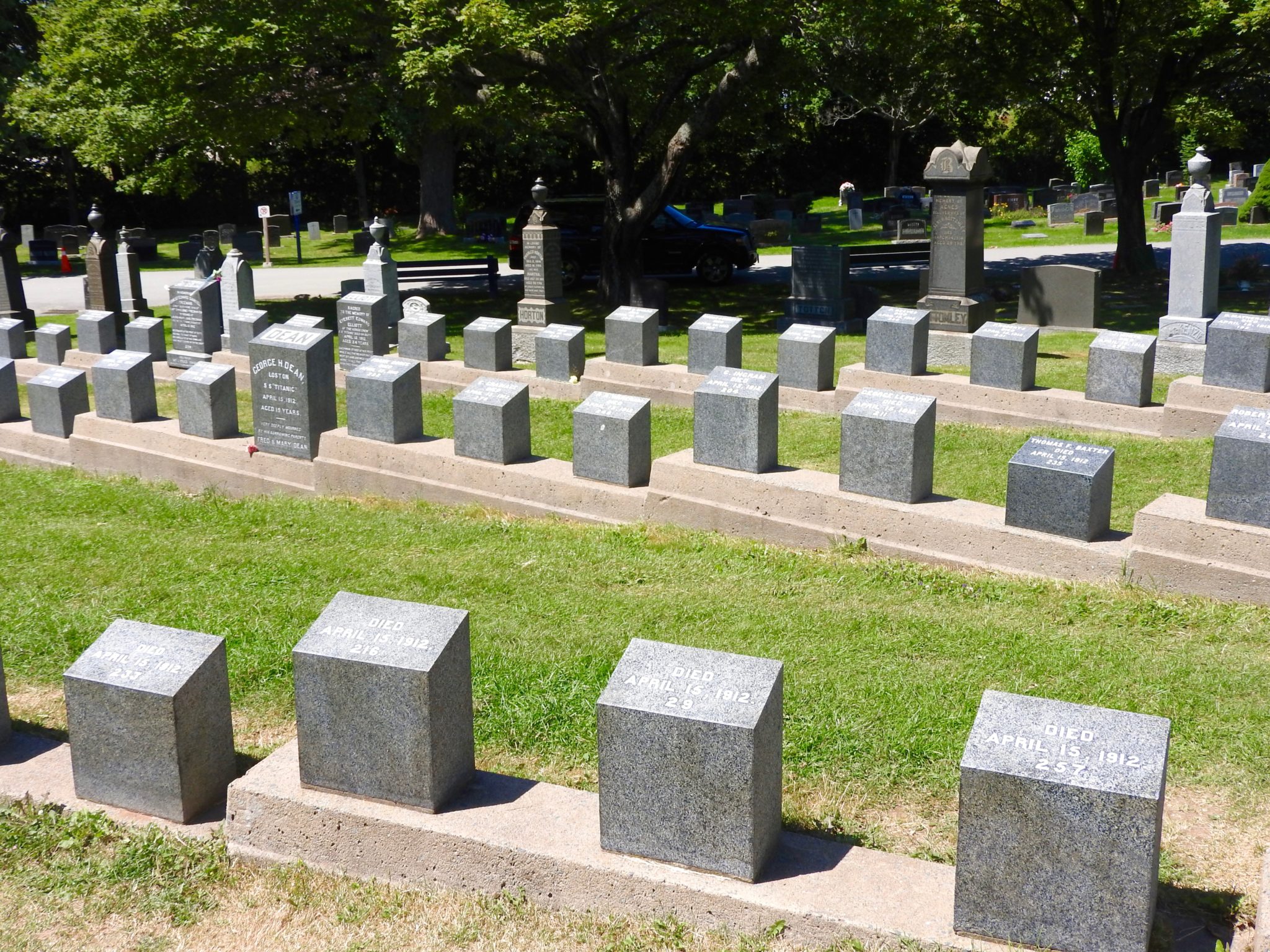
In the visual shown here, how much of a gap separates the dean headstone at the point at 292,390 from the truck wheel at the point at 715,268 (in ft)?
51.8

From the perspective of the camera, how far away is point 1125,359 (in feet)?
40.5

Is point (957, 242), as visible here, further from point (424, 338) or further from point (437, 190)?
point (437, 190)

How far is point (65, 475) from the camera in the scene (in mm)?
12172

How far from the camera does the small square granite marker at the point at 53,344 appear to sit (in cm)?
1742

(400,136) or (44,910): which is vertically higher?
(400,136)

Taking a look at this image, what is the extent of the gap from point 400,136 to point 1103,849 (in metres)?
34.0

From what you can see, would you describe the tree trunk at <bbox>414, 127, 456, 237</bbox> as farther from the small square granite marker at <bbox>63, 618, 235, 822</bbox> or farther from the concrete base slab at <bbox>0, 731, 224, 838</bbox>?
the small square granite marker at <bbox>63, 618, 235, 822</bbox>

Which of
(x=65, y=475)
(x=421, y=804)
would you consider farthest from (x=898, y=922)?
(x=65, y=475)

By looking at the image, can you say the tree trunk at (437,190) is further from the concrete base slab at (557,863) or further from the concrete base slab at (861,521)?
the concrete base slab at (557,863)

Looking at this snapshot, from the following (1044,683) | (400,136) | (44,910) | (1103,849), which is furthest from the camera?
(400,136)

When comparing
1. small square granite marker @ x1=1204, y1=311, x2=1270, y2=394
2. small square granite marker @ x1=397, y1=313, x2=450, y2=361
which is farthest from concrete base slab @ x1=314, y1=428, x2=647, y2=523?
small square granite marker @ x1=1204, y1=311, x2=1270, y2=394

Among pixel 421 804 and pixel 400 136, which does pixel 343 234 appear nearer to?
pixel 400 136

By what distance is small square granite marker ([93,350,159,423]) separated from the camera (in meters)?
12.5

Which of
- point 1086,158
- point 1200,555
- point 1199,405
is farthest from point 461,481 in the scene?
point 1086,158
